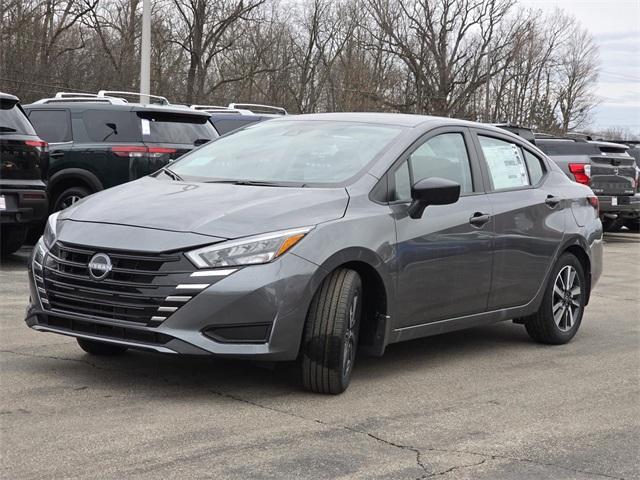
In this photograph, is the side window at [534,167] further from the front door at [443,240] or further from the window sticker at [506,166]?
the front door at [443,240]

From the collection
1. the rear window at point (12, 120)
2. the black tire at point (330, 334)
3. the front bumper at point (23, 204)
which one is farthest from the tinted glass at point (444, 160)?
the rear window at point (12, 120)

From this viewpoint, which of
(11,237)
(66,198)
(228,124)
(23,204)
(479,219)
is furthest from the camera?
(228,124)

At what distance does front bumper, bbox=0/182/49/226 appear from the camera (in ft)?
33.5

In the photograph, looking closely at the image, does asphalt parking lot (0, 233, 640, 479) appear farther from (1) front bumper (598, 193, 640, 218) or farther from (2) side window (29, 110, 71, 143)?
(1) front bumper (598, 193, 640, 218)

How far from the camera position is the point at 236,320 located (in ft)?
16.2

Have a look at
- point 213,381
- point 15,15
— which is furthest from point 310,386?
point 15,15

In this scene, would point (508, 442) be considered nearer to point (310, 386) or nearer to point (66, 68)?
point (310, 386)

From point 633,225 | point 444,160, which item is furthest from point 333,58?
point 444,160

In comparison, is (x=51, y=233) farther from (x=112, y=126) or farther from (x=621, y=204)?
(x=621, y=204)

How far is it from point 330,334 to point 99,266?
1.22m

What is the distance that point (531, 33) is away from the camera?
191 feet

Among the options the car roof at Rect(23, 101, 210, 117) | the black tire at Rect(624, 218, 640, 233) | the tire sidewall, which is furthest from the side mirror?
the black tire at Rect(624, 218, 640, 233)

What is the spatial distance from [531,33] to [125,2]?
26.2 m

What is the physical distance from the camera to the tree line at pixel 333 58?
40594mm
